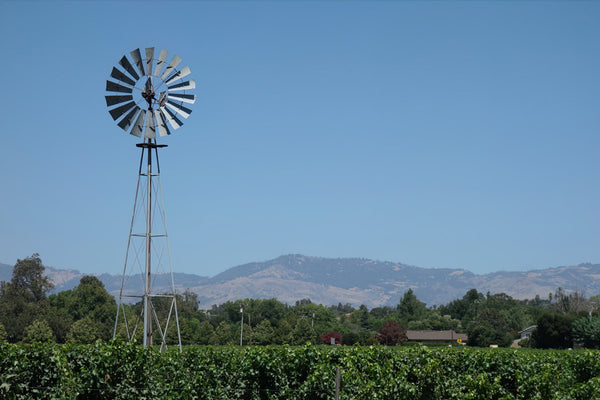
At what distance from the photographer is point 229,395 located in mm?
24906

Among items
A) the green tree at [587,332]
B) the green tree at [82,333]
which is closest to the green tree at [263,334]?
the green tree at [82,333]

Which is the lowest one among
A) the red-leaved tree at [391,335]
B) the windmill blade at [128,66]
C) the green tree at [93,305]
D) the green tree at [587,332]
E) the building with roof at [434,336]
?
the building with roof at [434,336]

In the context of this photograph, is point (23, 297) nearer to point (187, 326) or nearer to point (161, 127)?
point (187, 326)

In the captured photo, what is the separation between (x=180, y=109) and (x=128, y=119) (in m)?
2.94

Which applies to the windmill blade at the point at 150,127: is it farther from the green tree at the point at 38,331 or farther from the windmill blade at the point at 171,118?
the green tree at the point at 38,331

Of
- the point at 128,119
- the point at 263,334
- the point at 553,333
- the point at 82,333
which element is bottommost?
the point at 263,334

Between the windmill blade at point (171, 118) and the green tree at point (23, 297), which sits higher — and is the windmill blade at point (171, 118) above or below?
above

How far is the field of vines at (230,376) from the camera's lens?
21.3 meters

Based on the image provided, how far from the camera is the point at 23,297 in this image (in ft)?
391

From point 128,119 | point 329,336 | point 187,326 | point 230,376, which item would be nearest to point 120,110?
point 128,119

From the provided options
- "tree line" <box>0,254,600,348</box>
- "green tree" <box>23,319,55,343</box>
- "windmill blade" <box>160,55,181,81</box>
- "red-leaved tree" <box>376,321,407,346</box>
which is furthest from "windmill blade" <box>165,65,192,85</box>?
"red-leaved tree" <box>376,321,407,346</box>

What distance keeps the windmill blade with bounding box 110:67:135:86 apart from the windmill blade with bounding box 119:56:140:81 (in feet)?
0.97

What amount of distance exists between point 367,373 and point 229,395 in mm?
5670

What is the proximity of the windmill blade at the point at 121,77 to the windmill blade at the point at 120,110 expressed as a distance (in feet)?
3.56
